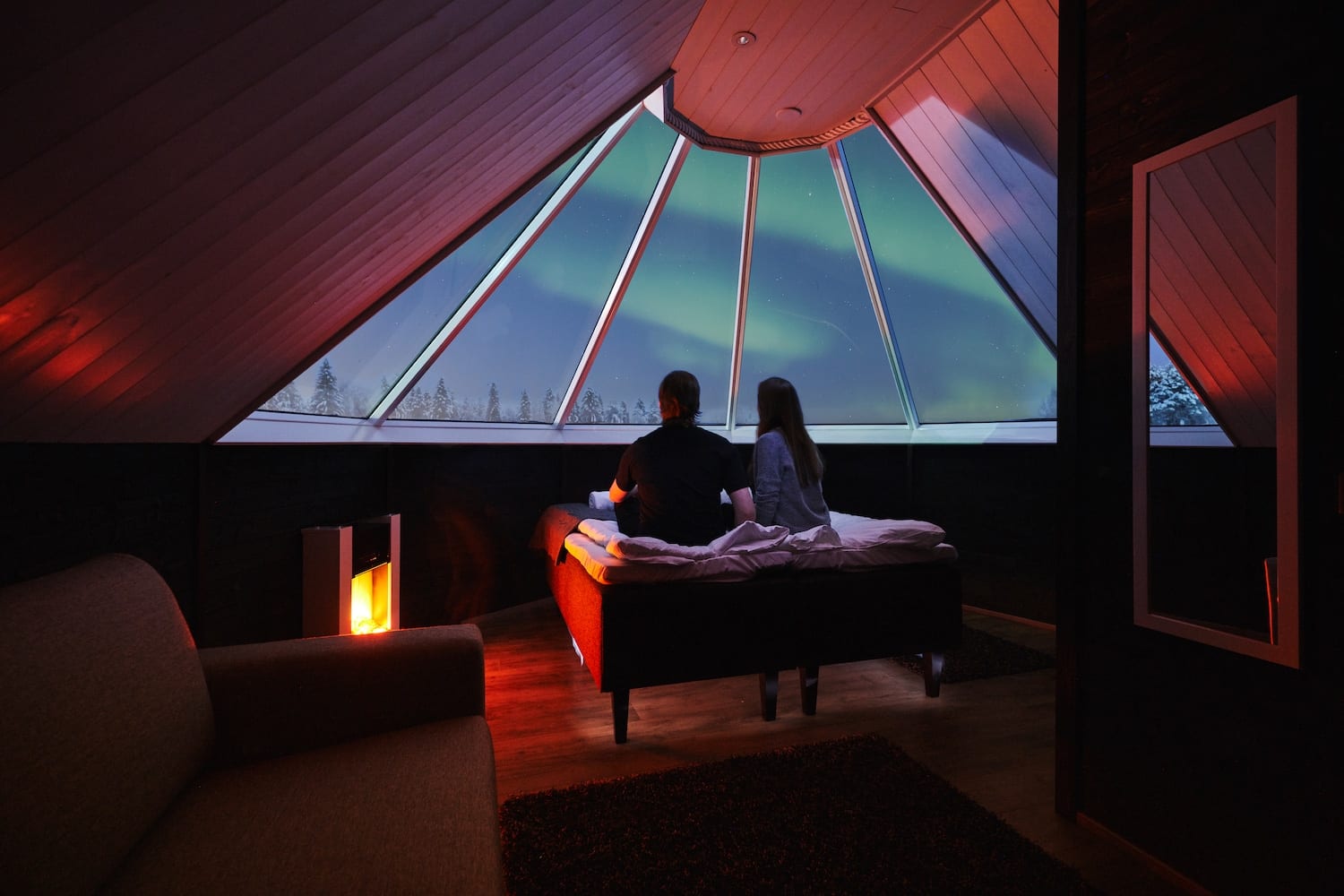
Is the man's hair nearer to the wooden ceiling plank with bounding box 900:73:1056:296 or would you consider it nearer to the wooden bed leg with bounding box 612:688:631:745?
Result: the wooden bed leg with bounding box 612:688:631:745

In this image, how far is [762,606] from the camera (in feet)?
9.54

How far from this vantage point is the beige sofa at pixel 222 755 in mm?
1026

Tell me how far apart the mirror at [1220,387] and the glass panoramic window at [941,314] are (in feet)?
12.3

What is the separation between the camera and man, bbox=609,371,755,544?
3.27 m

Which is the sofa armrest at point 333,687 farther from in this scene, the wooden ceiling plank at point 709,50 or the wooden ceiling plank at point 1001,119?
the wooden ceiling plank at point 1001,119

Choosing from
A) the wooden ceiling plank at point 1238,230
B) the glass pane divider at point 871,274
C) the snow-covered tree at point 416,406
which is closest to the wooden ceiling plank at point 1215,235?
the wooden ceiling plank at point 1238,230

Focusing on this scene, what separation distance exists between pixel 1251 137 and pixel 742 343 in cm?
482

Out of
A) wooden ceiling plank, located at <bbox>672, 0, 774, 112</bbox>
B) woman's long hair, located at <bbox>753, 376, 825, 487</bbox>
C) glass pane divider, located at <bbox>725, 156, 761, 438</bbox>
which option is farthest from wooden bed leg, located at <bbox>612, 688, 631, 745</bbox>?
glass pane divider, located at <bbox>725, 156, 761, 438</bbox>

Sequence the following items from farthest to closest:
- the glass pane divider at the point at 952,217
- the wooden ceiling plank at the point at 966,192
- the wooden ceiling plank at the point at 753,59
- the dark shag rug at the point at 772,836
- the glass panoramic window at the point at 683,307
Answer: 1. the glass panoramic window at the point at 683,307
2. the glass pane divider at the point at 952,217
3. the wooden ceiling plank at the point at 966,192
4. the wooden ceiling plank at the point at 753,59
5. the dark shag rug at the point at 772,836

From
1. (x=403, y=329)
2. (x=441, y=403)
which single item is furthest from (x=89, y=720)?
(x=441, y=403)

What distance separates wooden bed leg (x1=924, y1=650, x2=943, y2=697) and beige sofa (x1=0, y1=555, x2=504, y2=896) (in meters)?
2.36

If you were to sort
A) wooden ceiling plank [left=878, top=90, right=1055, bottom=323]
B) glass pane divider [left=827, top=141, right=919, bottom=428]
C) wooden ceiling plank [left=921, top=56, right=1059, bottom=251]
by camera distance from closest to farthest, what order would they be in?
wooden ceiling plank [left=921, top=56, right=1059, bottom=251], wooden ceiling plank [left=878, top=90, right=1055, bottom=323], glass pane divider [left=827, top=141, right=919, bottom=428]

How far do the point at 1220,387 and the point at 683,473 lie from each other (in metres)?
2.13

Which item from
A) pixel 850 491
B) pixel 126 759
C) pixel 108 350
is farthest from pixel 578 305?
pixel 126 759
